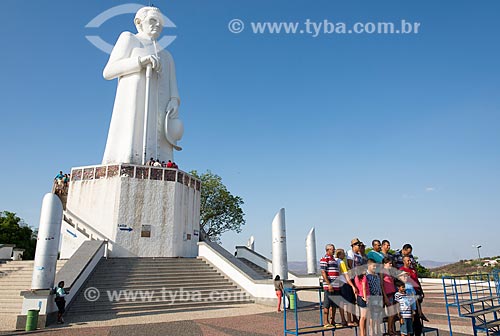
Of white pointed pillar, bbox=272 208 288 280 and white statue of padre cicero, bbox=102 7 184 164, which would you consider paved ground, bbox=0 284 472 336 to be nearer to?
white pointed pillar, bbox=272 208 288 280

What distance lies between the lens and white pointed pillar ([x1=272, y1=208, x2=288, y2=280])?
12.9 m

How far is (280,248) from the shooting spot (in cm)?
1290

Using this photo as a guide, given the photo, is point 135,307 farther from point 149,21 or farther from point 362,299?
point 149,21

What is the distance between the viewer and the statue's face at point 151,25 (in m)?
21.6

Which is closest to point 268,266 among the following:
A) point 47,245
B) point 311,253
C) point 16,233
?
point 311,253

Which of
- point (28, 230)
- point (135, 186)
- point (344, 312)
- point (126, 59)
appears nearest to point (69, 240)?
point (135, 186)

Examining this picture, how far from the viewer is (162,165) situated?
60.5 ft

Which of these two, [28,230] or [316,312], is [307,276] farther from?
[28,230]

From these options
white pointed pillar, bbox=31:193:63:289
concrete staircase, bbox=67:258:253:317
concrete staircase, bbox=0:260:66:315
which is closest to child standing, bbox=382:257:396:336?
concrete staircase, bbox=67:258:253:317

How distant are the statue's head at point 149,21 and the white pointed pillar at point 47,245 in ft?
49.7

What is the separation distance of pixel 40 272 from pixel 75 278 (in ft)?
5.85

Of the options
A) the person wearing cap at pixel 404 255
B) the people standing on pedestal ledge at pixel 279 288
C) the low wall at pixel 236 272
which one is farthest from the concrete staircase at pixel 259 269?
the person wearing cap at pixel 404 255

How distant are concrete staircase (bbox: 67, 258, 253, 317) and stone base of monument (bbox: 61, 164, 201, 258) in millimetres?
1268

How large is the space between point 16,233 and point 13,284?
2144 cm
